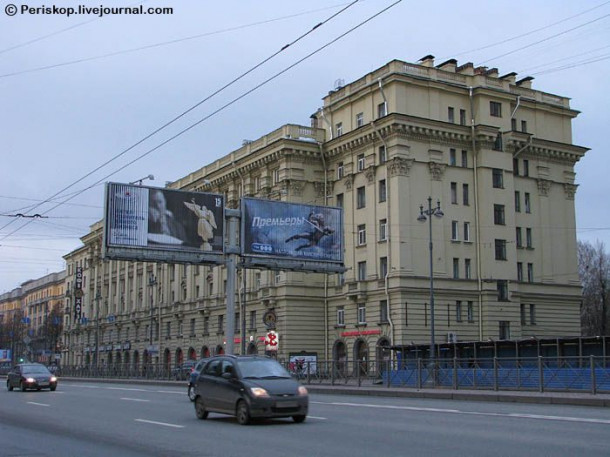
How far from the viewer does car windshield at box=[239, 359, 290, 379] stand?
17.1 metres

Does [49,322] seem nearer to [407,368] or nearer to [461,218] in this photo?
[461,218]

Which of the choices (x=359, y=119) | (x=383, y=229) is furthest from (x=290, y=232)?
(x=359, y=119)

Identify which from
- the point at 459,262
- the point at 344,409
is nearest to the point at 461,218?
the point at 459,262

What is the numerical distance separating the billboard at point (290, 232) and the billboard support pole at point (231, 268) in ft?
1.47

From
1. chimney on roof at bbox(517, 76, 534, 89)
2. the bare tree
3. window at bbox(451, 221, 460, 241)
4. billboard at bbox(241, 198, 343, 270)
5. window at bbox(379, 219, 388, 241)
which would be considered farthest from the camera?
the bare tree

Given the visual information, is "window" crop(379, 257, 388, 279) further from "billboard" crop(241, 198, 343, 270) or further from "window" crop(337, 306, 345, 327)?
"billboard" crop(241, 198, 343, 270)

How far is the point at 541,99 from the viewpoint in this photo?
207ft

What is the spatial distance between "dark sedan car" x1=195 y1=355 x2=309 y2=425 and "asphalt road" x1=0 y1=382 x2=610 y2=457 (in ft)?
0.99

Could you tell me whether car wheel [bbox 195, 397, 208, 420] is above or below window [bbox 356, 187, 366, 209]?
below

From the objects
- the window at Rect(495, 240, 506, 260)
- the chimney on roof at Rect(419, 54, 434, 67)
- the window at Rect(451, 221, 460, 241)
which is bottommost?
the window at Rect(495, 240, 506, 260)

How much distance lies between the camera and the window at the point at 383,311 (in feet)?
178

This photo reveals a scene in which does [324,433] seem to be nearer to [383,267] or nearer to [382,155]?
[383,267]

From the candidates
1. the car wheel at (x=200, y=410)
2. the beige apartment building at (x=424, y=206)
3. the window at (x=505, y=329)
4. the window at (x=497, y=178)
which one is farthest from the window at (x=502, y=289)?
the car wheel at (x=200, y=410)

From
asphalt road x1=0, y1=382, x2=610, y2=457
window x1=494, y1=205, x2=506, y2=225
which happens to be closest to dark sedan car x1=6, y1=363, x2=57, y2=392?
asphalt road x1=0, y1=382, x2=610, y2=457
